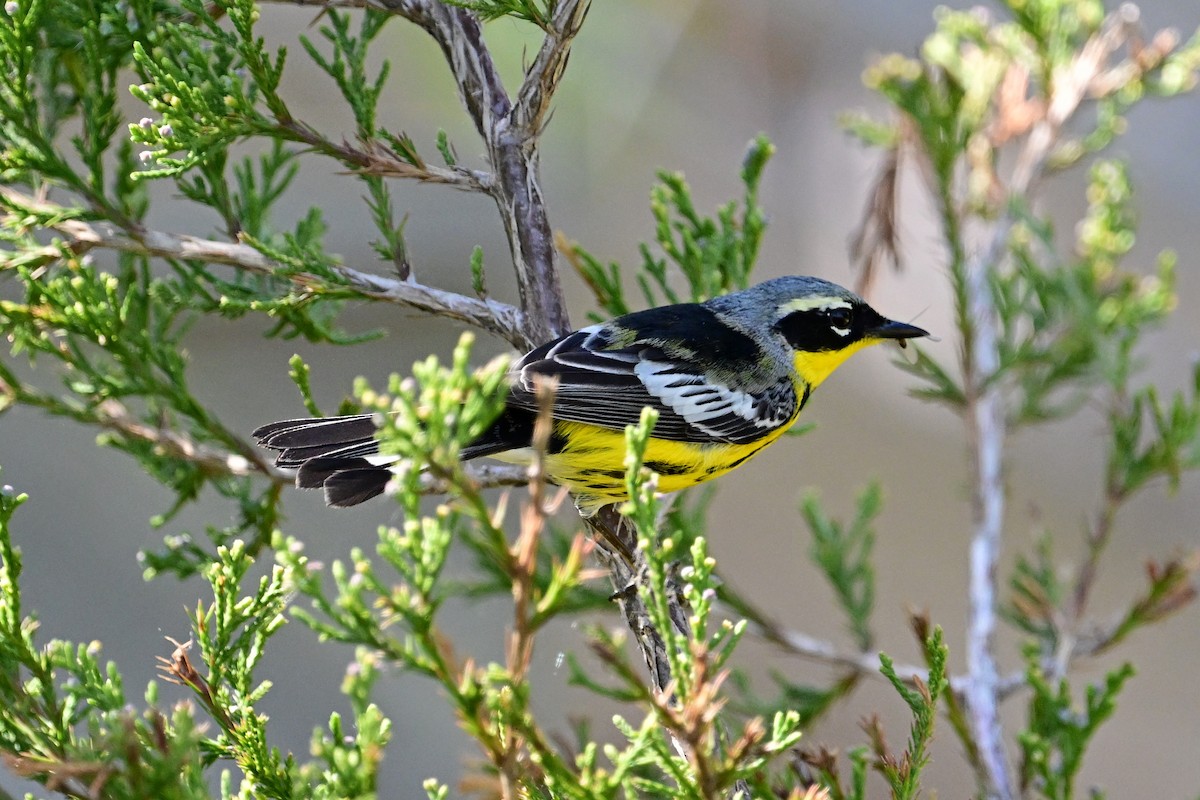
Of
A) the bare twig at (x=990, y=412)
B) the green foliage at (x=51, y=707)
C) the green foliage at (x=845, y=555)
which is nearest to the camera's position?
the green foliage at (x=51, y=707)

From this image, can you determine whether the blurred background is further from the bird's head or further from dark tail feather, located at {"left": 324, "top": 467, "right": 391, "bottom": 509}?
dark tail feather, located at {"left": 324, "top": 467, "right": 391, "bottom": 509}

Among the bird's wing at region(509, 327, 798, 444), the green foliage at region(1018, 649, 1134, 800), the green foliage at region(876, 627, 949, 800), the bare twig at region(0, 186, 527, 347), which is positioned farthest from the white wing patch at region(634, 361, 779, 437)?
the green foliage at region(876, 627, 949, 800)

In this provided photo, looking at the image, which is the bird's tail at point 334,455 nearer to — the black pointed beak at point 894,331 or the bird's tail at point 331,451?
the bird's tail at point 331,451

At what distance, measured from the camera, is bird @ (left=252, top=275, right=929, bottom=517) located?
4.94ft

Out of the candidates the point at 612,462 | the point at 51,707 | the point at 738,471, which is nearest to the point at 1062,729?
the point at 612,462

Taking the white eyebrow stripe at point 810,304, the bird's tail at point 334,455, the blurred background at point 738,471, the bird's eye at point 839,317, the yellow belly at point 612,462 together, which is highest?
the blurred background at point 738,471

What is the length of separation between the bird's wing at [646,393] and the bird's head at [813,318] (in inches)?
3.7

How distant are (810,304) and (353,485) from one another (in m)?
1.02

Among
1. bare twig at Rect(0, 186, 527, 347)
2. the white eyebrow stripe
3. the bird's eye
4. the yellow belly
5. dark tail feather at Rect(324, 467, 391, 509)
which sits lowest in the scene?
dark tail feather at Rect(324, 467, 391, 509)

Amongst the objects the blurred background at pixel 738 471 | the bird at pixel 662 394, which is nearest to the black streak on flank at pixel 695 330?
the bird at pixel 662 394

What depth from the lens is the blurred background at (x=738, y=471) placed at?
12.0 ft

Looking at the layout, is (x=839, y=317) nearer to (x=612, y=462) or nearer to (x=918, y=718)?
(x=612, y=462)

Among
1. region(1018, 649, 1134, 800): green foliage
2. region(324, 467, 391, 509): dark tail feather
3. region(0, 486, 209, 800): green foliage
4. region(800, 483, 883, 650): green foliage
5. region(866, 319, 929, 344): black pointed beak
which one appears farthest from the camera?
region(800, 483, 883, 650): green foliage

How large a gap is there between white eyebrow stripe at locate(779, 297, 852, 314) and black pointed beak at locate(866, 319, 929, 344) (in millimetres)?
69
